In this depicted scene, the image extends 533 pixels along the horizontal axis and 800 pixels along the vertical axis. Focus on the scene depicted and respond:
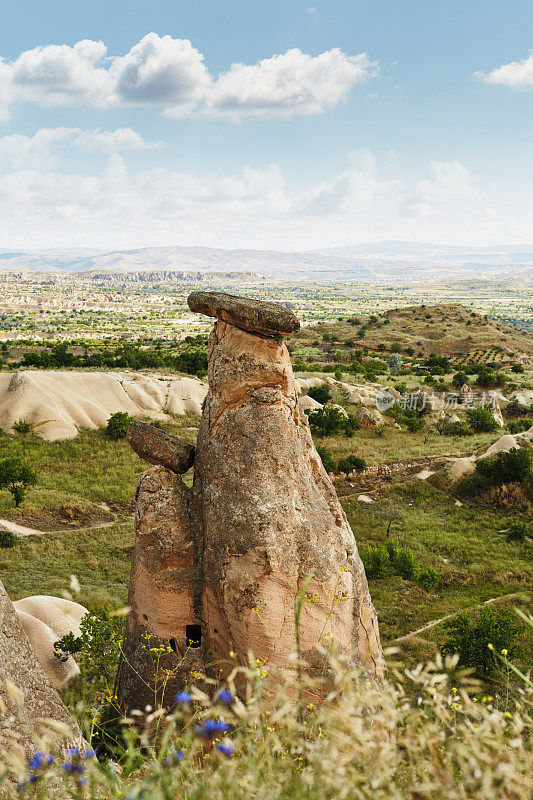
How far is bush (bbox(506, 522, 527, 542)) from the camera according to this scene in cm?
2673

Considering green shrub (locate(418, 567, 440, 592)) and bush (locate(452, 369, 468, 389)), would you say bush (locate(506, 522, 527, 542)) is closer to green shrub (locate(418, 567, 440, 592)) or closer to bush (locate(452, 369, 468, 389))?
green shrub (locate(418, 567, 440, 592))

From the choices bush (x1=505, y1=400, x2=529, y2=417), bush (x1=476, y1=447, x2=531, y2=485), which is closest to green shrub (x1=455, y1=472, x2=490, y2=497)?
bush (x1=476, y1=447, x2=531, y2=485)

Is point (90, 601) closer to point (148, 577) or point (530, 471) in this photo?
point (148, 577)

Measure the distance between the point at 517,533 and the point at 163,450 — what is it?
2280cm

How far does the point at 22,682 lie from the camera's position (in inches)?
285

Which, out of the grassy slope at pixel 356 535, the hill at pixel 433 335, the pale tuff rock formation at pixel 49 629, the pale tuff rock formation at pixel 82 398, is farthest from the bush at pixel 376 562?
the hill at pixel 433 335

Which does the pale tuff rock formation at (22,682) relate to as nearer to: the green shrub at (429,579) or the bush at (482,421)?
the green shrub at (429,579)

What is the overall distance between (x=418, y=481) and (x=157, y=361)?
48.2 m

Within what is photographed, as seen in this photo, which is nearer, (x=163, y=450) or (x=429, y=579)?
(x=163, y=450)

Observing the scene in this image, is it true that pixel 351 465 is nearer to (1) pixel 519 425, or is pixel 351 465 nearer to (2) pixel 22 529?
(2) pixel 22 529

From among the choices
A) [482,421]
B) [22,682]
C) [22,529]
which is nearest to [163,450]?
[22,682]

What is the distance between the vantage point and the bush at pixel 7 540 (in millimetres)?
24422

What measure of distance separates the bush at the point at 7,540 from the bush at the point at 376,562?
51.9 feet

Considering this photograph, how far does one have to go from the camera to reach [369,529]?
28.5 m
